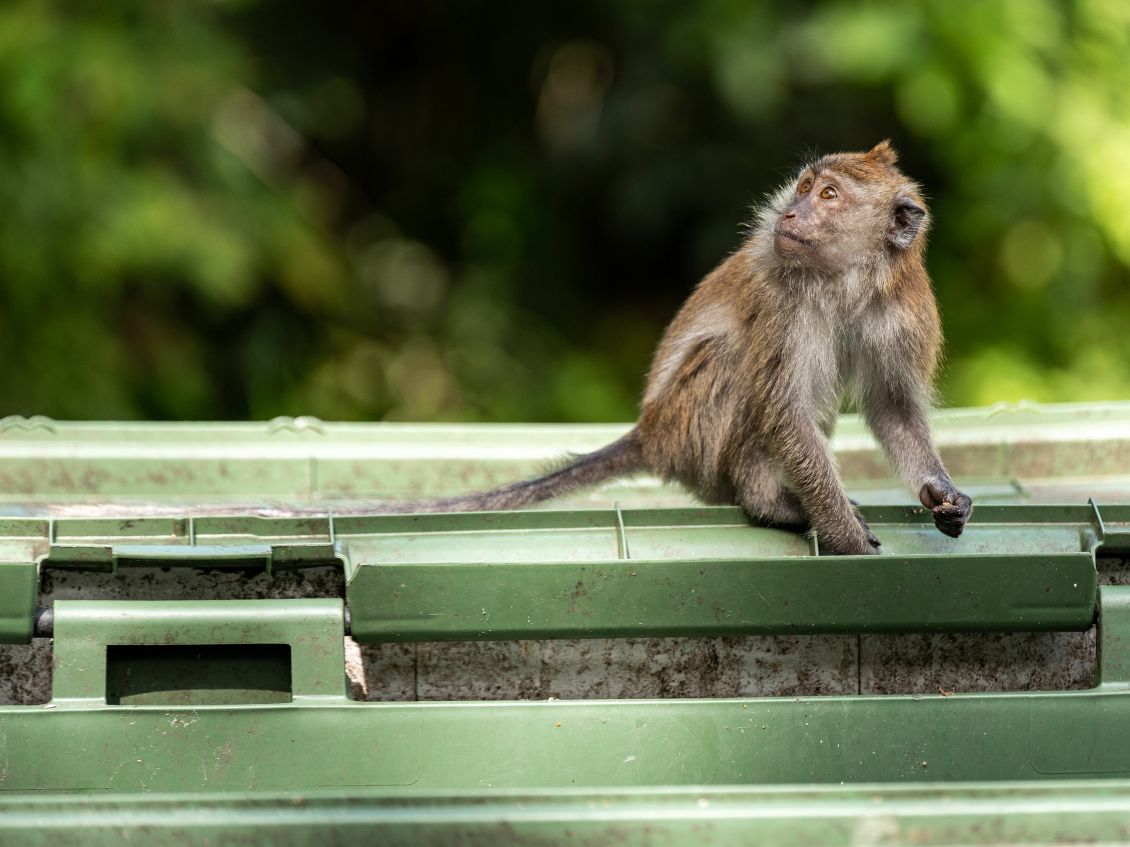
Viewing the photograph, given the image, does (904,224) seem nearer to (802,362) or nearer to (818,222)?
(818,222)

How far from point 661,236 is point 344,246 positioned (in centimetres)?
210

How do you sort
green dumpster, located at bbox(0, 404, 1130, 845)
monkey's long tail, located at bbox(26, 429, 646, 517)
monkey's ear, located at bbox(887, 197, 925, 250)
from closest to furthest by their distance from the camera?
1. green dumpster, located at bbox(0, 404, 1130, 845)
2. monkey's long tail, located at bbox(26, 429, 646, 517)
3. monkey's ear, located at bbox(887, 197, 925, 250)

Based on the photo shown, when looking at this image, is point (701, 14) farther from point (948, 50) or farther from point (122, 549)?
point (122, 549)

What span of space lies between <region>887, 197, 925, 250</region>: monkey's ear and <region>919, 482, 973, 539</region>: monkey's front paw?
0.67 meters

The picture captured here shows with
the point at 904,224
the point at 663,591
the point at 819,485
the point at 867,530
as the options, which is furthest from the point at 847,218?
the point at 663,591

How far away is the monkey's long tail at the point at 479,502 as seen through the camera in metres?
3.54

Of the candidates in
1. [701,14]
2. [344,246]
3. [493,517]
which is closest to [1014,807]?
[493,517]

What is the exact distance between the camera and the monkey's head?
3.73 meters

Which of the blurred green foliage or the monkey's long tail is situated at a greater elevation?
the blurred green foliage

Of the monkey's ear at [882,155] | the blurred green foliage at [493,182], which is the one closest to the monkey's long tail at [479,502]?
the monkey's ear at [882,155]

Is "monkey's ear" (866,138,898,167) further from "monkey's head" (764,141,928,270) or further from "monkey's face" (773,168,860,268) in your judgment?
"monkey's face" (773,168,860,268)

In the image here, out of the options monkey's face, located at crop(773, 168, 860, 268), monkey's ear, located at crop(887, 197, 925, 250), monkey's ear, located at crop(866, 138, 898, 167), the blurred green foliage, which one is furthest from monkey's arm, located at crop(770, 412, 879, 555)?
the blurred green foliage

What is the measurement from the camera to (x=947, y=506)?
319 centimetres

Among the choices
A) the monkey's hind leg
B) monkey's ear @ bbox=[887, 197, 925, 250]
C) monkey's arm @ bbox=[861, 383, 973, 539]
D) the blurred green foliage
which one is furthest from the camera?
the blurred green foliage
